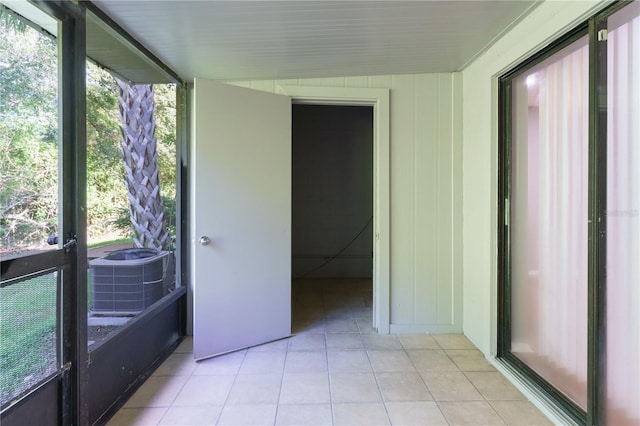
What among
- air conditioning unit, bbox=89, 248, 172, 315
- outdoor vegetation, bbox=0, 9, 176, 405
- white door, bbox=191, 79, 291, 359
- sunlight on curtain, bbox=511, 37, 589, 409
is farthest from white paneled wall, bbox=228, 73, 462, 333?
air conditioning unit, bbox=89, 248, 172, 315

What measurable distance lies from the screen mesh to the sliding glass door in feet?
8.49

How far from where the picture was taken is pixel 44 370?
1416 millimetres

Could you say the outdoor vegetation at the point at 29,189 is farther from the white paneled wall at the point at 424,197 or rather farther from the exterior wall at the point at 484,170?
the exterior wall at the point at 484,170

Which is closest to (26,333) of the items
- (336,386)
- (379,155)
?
(336,386)

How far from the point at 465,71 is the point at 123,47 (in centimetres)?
266

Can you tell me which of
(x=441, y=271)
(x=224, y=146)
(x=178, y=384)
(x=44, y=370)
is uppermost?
(x=224, y=146)

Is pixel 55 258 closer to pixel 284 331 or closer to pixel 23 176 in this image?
pixel 23 176

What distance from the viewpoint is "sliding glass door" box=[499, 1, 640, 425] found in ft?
4.48

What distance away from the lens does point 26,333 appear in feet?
4.41

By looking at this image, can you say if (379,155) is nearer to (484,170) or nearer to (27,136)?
(484,170)

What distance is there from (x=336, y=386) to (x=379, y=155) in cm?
187

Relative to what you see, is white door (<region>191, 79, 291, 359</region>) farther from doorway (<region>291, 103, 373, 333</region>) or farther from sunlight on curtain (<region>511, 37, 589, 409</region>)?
doorway (<region>291, 103, 373, 333</region>)

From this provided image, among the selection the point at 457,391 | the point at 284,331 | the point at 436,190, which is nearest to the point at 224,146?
the point at 284,331

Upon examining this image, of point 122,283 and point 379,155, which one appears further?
point 379,155
